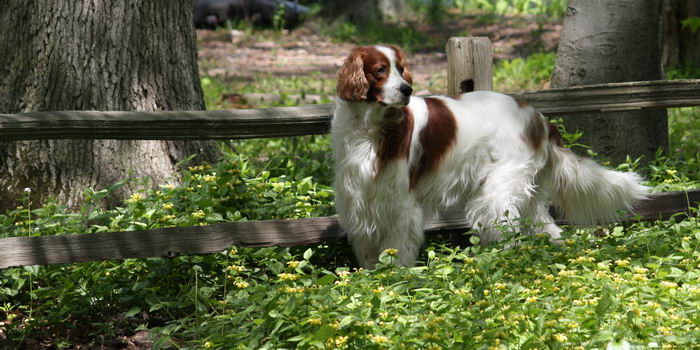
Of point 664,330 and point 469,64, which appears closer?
point 664,330

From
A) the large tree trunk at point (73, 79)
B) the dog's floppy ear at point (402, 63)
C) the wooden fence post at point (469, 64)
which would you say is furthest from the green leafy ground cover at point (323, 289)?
the wooden fence post at point (469, 64)

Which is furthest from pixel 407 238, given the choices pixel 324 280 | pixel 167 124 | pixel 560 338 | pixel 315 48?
pixel 315 48

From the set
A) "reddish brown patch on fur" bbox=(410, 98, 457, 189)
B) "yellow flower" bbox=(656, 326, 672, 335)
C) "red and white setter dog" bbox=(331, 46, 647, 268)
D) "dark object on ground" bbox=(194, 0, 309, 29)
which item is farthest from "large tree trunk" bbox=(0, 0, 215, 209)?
"dark object on ground" bbox=(194, 0, 309, 29)

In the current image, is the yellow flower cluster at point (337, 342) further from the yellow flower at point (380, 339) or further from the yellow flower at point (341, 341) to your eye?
the yellow flower at point (380, 339)

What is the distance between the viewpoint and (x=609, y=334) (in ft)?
10.6

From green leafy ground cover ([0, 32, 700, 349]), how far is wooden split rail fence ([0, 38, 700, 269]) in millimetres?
153

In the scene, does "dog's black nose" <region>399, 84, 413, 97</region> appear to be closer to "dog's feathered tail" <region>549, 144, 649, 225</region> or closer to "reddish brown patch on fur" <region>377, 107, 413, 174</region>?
"reddish brown patch on fur" <region>377, 107, 413, 174</region>

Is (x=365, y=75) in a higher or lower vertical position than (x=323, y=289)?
higher

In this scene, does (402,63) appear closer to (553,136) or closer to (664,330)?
(553,136)

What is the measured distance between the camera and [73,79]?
18.8 ft

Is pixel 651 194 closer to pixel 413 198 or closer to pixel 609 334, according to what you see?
pixel 413 198

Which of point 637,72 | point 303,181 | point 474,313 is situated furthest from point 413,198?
point 637,72

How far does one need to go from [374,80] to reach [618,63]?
2902 millimetres

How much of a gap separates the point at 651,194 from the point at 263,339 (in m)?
2.91
